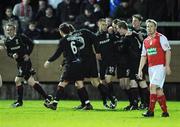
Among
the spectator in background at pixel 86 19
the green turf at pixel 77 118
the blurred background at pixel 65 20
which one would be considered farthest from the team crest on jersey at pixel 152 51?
the spectator in background at pixel 86 19

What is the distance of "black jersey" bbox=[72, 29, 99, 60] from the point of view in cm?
1620

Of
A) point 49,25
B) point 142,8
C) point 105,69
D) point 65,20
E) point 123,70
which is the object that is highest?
point 142,8

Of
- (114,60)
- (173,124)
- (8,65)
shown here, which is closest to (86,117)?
(173,124)

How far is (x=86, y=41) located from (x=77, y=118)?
2843 millimetres

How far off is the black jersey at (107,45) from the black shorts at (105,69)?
18cm

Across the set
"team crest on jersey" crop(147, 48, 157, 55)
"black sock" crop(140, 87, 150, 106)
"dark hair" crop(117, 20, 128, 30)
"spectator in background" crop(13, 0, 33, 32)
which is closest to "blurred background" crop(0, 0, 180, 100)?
"spectator in background" crop(13, 0, 33, 32)

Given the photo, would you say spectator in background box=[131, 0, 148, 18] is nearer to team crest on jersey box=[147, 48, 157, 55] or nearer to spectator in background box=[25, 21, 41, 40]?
spectator in background box=[25, 21, 41, 40]

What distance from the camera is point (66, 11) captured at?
2141 centimetres

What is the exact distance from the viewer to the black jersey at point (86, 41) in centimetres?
1620

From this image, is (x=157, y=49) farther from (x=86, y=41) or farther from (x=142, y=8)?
(x=142, y=8)

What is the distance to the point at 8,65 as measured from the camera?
21250 millimetres

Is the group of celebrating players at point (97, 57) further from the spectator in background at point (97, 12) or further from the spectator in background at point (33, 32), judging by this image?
the spectator in background at point (33, 32)

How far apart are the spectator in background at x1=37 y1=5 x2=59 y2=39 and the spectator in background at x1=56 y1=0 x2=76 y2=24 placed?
28 cm

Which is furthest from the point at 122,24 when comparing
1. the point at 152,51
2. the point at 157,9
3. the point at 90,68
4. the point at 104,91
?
the point at 157,9
